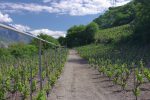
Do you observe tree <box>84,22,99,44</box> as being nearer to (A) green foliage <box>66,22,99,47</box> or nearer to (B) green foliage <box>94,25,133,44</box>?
(A) green foliage <box>66,22,99,47</box>

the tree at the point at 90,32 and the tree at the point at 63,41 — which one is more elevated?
the tree at the point at 90,32

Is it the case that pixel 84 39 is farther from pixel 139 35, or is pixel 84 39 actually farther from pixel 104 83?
pixel 104 83

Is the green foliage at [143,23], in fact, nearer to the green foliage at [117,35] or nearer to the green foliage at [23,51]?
the green foliage at [117,35]

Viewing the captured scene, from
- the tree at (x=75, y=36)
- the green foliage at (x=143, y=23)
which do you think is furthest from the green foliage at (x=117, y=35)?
the tree at (x=75, y=36)

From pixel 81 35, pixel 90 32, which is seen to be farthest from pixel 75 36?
pixel 90 32

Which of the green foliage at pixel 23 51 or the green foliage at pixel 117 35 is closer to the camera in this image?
the green foliage at pixel 23 51

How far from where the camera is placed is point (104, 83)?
60.2 feet

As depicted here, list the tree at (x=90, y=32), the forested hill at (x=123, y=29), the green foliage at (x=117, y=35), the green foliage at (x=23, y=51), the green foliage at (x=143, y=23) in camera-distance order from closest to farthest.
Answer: the green foliage at (x=23, y=51) → the green foliage at (x=143, y=23) → the forested hill at (x=123, y=29) → the green foliage at (x=117, y=35) → the tree at (x=90, y=32)

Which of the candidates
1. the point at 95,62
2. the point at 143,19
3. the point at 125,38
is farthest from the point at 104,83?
the point at 125,38

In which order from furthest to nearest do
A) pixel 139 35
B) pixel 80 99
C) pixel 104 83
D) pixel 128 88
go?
pixel 139 35 → pixel 104 83 → pixel 128 88 → pixel 80 99

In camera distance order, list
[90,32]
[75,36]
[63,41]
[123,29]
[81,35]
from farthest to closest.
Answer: [63,41] < [75,36] < [81,35] < [90,32] < [123,29]

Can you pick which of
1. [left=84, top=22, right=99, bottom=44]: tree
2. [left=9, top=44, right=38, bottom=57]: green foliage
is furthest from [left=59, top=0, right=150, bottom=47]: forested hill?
[left=9, top=44, right=38, bottom=57]: green foliage

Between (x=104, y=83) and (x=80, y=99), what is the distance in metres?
4.73

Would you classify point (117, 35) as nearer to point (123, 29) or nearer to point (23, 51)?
point (123, 29)
